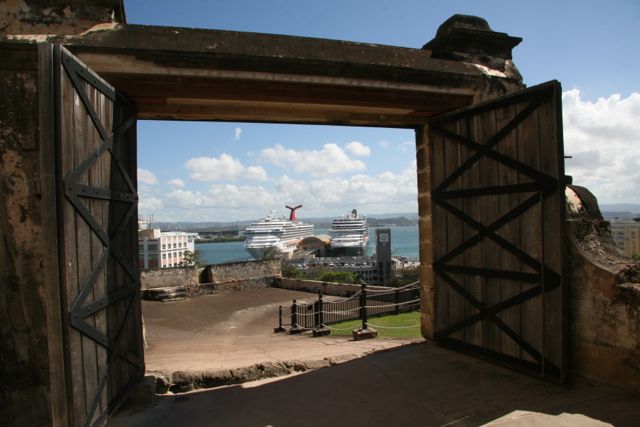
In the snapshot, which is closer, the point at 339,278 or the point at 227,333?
the point at 227,333

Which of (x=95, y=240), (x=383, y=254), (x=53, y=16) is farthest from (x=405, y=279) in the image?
(x=53, y=16)

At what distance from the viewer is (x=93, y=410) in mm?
3168

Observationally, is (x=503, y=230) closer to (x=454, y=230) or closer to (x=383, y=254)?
(x=454, y=230)

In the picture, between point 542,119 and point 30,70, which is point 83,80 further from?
point 542,119

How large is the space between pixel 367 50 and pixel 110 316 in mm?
3793

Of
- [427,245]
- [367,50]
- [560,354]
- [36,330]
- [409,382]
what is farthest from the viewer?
[427,245]

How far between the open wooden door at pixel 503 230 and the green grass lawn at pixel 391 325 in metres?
4.71

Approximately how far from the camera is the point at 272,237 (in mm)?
96812

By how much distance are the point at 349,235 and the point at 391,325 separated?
80.0 metres

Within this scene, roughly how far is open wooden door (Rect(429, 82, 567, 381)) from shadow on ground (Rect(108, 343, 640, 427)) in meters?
0.34

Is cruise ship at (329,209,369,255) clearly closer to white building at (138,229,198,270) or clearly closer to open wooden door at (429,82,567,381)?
white building at (138,229,198,270)

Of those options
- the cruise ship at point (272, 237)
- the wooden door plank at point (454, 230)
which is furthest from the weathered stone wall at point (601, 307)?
the cruise ship at point (272, 237)

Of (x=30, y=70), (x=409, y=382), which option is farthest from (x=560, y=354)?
(x=30, y=70)

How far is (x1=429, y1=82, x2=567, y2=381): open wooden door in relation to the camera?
391cm
